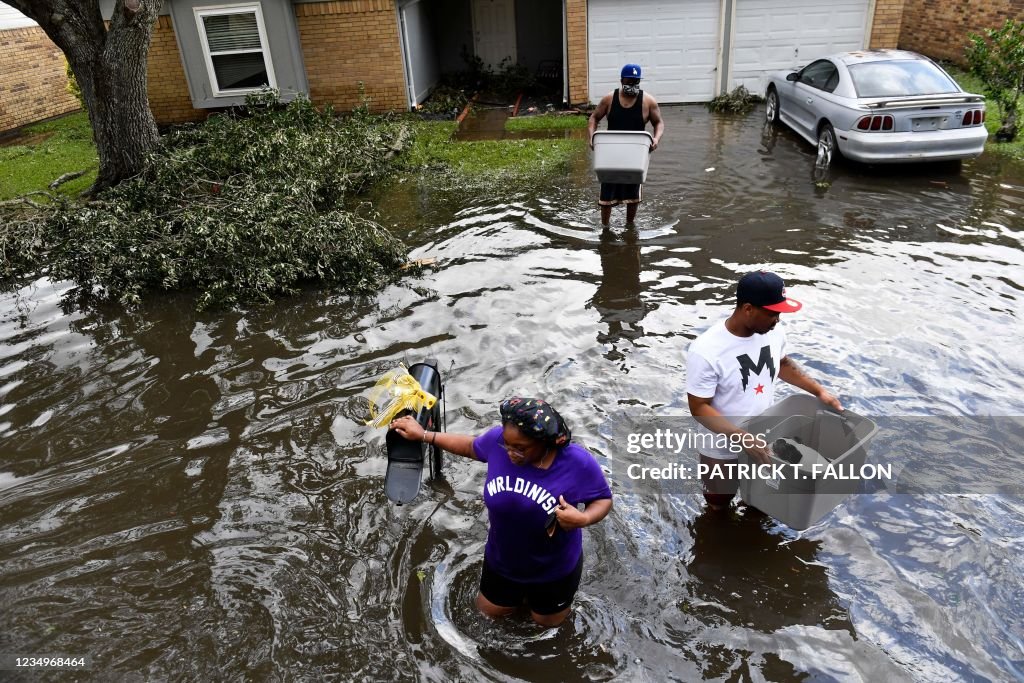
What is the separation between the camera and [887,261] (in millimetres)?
8242

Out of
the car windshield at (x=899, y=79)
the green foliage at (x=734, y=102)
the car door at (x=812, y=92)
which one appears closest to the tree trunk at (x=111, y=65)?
the car door at (x=812, y=92)

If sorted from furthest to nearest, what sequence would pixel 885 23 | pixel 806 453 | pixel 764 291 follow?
pixel 885 23
pixel 806 453
pixel 764 291

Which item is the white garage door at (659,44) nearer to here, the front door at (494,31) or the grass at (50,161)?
the front door at (494,31)

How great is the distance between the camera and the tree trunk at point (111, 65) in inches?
398

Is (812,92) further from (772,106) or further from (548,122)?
(548,122)

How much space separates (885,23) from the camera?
49.2 feet

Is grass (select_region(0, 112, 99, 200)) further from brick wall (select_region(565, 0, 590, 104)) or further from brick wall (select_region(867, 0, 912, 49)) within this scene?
brick wall (select_region(867, 0, 912, 49))

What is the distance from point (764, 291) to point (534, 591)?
1945 millimetres

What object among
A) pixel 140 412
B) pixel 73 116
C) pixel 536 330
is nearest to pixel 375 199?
pixel 536 330

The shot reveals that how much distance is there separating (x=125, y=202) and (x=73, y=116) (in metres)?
11.7

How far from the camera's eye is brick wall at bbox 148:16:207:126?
50.7ft

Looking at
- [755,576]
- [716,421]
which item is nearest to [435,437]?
[716,421]

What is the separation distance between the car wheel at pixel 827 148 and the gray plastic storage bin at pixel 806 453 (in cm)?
861

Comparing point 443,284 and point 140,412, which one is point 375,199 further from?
point 140,412
